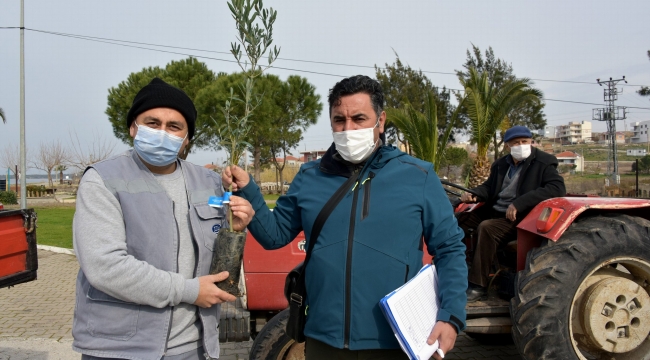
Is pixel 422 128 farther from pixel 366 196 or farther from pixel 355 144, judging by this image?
pixel 366 196

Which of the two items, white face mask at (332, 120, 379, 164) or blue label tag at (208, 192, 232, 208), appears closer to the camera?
blue label tag at (208, 192, 232, 208)

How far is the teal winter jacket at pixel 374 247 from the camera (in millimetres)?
1939

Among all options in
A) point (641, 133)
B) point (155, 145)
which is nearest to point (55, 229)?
point (155, 145)

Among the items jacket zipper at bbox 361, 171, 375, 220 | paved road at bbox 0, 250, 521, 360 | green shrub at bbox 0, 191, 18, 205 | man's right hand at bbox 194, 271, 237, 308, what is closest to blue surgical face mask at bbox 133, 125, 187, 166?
man's right hand at bbox 194, 271, 237, 308

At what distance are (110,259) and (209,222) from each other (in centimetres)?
44

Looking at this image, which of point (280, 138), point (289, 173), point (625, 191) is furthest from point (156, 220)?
point (289, 173)

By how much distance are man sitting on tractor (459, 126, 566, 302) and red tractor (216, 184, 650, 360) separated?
8.2 inches

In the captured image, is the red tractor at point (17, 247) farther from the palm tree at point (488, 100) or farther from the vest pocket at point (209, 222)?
the palm tree at point (488, 100)

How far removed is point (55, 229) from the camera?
14523 millimetres

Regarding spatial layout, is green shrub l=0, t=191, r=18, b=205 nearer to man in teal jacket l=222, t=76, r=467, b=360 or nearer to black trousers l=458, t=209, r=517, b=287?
black trousers l=458, t=209, r=517, b=287

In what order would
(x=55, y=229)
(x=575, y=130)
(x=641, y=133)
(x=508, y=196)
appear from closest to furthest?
(x=508, y=196), (x=55, y=229), (x=641, y=133), (x=575, y=130)

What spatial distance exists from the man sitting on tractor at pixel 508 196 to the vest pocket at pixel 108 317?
2.74m

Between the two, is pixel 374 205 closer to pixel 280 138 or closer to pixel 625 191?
pixel 625 191

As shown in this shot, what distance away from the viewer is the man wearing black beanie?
1.78 metres
